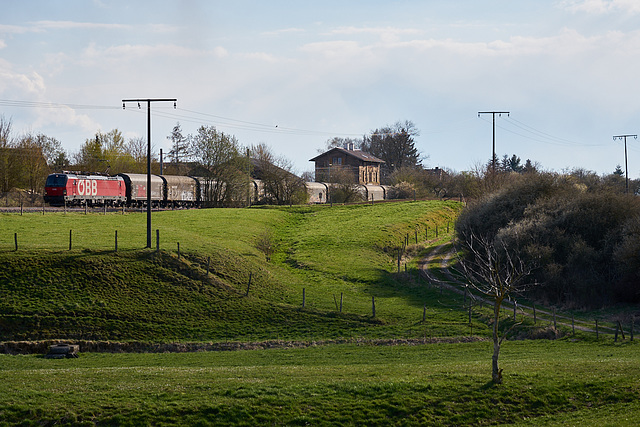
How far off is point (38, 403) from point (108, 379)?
10.6 feet

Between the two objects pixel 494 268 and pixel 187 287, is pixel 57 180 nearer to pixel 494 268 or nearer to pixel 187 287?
pixel 187 287

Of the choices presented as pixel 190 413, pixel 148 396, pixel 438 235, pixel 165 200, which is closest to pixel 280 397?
pixel 190 413

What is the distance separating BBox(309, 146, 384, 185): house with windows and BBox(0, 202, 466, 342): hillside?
204 feet

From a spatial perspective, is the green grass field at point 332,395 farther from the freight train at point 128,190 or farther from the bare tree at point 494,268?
the freight train at point 128,190

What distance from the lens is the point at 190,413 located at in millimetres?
16047

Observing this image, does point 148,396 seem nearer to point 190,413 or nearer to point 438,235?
point 190,413

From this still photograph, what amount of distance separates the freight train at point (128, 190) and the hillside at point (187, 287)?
7.48 m

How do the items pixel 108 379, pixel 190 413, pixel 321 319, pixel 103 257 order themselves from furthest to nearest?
pixel 103 257 < pixel 321 319 < pixel 108 379 < pixel 190 413

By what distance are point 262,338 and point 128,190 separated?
44916 millimetres

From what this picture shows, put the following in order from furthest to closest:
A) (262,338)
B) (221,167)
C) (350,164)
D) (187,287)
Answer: (350,164) → (221,167) → (187,287) → (262,338)

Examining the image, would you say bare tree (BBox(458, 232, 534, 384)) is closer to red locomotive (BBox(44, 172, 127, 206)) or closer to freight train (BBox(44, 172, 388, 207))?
freight train (BBox(44, 172, 388, 207))

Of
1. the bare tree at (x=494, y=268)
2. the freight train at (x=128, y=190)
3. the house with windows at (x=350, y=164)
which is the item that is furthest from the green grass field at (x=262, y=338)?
the house with windows at (x=350, y=164)

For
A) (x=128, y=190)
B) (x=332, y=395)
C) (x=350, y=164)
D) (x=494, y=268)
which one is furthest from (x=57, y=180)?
(x=350, y=164)

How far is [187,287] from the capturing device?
38.2m
